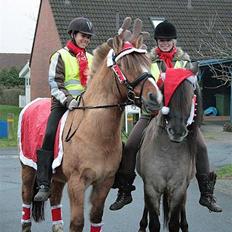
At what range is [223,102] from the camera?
89.1 ft

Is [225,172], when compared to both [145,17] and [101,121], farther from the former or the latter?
[145,17]

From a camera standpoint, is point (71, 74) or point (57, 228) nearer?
point (71, 74)

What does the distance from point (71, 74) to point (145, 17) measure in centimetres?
2338

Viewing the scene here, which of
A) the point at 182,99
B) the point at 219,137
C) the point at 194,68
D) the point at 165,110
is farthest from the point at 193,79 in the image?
the point at 219,137

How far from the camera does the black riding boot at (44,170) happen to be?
5.30 metres

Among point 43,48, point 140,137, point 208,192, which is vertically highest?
point 43,48

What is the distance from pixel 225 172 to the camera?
37.2 ft

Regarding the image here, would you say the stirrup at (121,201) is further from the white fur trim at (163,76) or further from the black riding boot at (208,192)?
the white fur trim at (163,76)

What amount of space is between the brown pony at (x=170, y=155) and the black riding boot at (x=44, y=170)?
3.31 feet

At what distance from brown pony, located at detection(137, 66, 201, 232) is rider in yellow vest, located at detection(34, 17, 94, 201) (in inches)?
37.5

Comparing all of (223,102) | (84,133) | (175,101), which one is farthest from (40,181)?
(223,102)

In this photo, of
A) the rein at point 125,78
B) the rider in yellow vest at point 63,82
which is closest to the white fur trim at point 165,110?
the rein at point 125,78

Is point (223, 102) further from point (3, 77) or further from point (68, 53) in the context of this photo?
point (3, 77)

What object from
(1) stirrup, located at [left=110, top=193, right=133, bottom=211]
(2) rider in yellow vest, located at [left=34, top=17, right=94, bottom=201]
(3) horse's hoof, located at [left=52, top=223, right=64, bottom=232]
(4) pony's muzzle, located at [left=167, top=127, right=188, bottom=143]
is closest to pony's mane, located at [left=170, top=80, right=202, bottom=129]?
(4) pony's muzzle, located at [left=167, top=127, right=188, bottom=143]
